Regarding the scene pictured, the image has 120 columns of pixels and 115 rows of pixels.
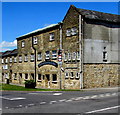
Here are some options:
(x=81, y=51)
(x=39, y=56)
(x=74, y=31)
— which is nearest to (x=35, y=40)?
(x=39, y=56)

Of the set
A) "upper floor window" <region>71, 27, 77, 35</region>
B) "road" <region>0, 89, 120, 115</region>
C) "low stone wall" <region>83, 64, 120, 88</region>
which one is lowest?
"road" <region>0, 89, 120, 115</region>

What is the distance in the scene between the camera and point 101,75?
2952cm

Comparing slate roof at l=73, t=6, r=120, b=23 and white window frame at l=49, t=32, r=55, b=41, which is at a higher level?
slate roof at l=73, t=6, r=120, b=23

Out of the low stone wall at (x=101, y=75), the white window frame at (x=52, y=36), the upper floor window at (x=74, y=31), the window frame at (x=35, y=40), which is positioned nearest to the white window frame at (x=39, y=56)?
the window frame at (x=35, y=40)

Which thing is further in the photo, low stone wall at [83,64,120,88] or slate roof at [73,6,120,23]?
slate roof at [73,6,120,23]

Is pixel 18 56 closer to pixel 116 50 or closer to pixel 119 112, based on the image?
pixel 116 50

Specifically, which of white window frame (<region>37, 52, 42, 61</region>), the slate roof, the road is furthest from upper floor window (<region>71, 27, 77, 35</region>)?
the road

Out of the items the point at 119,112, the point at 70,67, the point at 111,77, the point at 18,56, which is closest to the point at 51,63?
the point at 70,67

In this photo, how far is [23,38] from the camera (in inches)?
1687

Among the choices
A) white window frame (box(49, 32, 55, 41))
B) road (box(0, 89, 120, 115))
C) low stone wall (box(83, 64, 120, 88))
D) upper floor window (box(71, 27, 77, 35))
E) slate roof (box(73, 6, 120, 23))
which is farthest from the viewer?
white window frame (box(49, 32, 55, 41))

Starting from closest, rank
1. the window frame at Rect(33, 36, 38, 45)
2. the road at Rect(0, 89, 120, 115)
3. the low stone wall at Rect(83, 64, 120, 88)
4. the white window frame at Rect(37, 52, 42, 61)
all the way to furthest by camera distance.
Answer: the road at Rect(0, 89, 120, 115) < the low stone wall at Rect(83, 64, 120, 88) < the white window frame at Rect(37, 52, 42, 61) < the window frame at Rect(33, 36, 38, 45)

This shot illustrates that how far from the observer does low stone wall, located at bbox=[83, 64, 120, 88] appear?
2856 cm

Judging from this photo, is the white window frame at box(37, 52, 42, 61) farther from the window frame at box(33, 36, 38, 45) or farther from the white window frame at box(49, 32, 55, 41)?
the white window frame at box(49, 32, 55, 41)

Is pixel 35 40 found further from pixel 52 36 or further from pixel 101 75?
pixel 101 75
